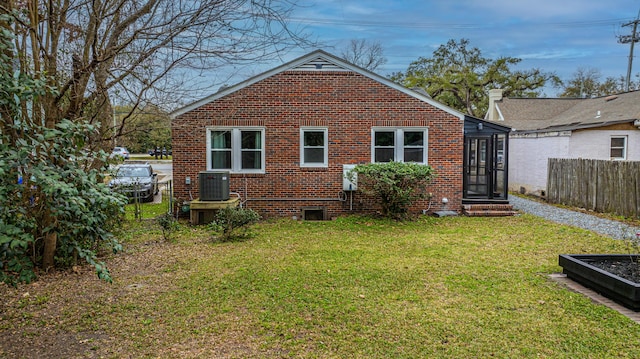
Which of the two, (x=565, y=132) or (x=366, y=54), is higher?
(x=366, y=54)

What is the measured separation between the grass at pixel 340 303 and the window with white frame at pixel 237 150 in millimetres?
3465

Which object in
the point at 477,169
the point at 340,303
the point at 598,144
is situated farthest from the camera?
the point at 598,144

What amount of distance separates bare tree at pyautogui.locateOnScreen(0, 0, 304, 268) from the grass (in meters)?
1.54

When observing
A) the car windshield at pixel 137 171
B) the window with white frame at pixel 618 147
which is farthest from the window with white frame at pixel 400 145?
the car windshield at pixel 137 171

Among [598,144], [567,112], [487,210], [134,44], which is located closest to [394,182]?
[487,210]

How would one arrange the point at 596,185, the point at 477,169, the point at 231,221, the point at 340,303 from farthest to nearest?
1. the point at 477,169
2. the point at 596,185
3. the point at 231,221
4. the point at 340,303

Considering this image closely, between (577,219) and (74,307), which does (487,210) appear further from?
(74,307)

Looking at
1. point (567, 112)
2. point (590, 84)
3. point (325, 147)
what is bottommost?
point (325, 147)

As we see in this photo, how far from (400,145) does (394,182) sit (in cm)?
175

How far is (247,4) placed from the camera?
5.21 metres

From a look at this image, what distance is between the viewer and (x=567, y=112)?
64.7 ft

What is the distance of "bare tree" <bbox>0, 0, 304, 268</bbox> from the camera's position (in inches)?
204

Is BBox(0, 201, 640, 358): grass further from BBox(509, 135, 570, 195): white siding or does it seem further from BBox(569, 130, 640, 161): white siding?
BBox(509, 135, 570, 195): white siding

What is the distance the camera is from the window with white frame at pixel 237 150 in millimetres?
11438
